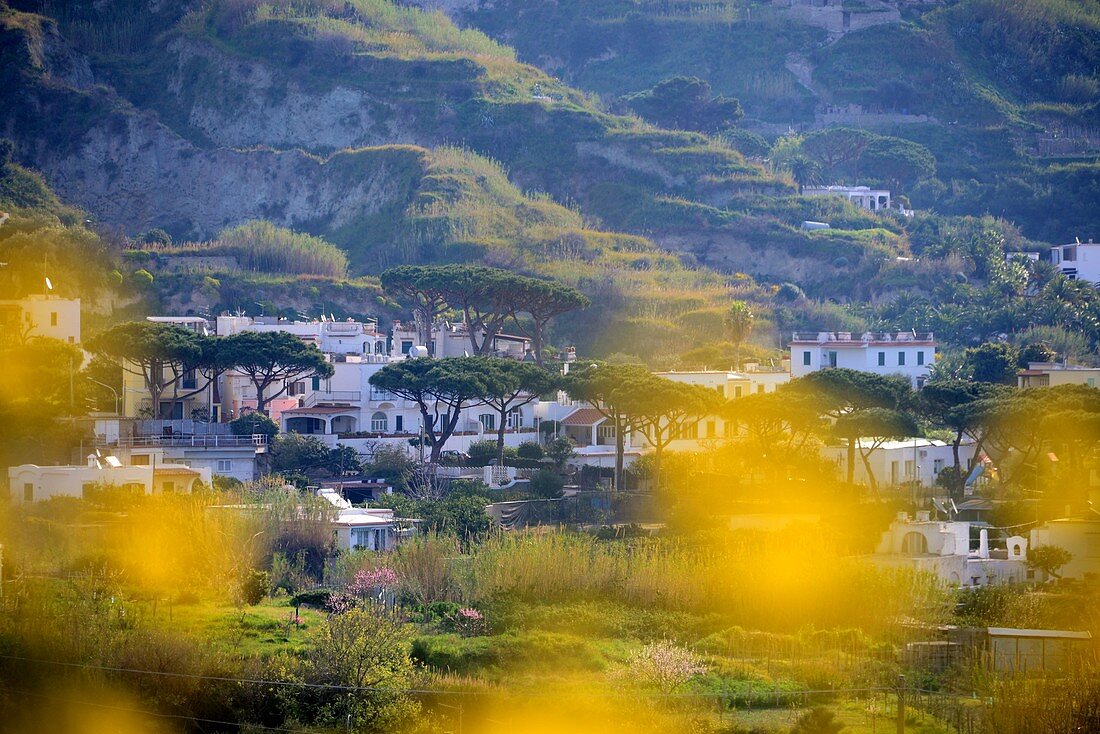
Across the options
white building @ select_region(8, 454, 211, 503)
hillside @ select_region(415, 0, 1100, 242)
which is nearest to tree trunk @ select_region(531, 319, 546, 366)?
white building @ select_region(8, 454, 211, 503)

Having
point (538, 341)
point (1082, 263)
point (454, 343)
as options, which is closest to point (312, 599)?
point (538, 341)

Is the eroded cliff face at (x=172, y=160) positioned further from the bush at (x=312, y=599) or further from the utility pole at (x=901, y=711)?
the utility pole at (x=901, y=711)

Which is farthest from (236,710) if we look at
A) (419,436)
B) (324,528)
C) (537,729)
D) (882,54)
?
(882,54)

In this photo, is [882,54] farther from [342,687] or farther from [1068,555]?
[342,687]

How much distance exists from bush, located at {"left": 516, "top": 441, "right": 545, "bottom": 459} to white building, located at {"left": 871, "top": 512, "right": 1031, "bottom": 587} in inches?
551

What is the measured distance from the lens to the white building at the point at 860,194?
106m

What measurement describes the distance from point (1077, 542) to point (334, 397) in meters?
24.2

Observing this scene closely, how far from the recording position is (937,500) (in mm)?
53781

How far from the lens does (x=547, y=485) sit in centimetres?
5609

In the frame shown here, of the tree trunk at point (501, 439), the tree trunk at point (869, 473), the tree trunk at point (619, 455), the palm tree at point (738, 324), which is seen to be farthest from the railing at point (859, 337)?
the tree trunk at point (501, 439)

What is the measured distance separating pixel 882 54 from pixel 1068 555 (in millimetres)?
86446

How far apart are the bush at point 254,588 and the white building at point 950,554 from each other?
42.3 ft

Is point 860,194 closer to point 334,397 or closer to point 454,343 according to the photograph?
point 454,343

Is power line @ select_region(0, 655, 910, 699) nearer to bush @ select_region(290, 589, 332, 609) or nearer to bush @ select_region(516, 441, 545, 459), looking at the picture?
bush @ select_region(290, 589, 332, 609)
